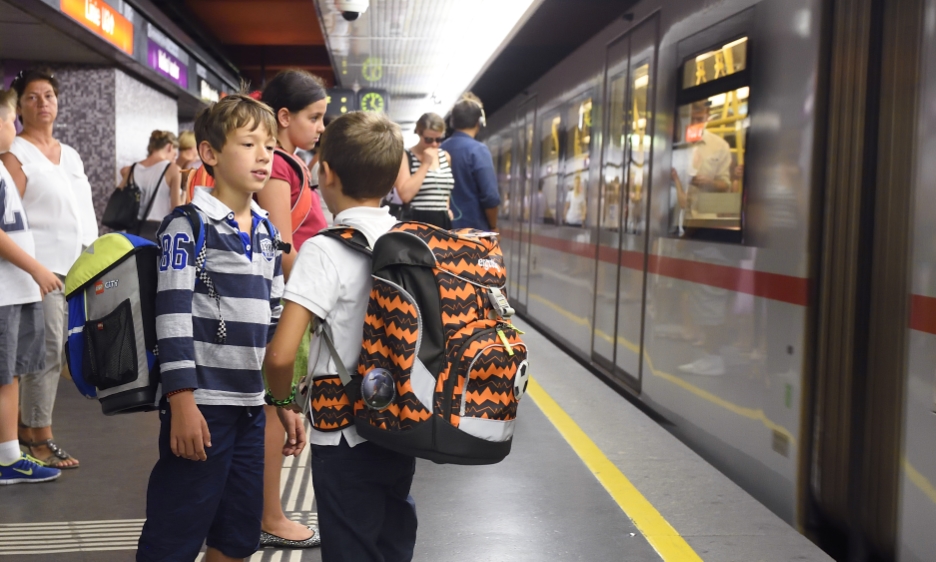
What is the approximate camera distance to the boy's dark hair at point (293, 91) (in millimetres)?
3215

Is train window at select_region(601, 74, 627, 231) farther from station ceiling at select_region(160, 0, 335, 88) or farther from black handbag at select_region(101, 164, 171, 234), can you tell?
station ceiling at select_region(160, 0, 335, 88)

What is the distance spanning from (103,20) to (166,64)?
2.87 meters

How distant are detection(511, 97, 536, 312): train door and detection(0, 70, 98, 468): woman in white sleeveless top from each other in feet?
23.5

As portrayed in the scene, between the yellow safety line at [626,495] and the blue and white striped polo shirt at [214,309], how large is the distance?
5.88 feet

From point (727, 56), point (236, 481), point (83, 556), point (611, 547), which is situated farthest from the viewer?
point (727, 56)

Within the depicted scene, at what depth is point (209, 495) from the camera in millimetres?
2418

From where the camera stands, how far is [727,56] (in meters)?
4.70

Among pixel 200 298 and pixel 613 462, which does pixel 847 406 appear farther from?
pixel 200 298

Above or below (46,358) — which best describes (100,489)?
below

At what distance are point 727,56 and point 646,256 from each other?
1779 millimetres

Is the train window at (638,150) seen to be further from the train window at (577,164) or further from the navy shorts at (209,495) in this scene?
the navy shorts at (209,495)

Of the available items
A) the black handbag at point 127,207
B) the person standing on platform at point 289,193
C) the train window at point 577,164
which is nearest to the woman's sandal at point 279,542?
the person standing on platform at point 289,193

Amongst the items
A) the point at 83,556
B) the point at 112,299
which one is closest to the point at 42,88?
the point at 83,556

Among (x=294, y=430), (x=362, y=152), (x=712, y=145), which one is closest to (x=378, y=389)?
(x=362, y=152)
